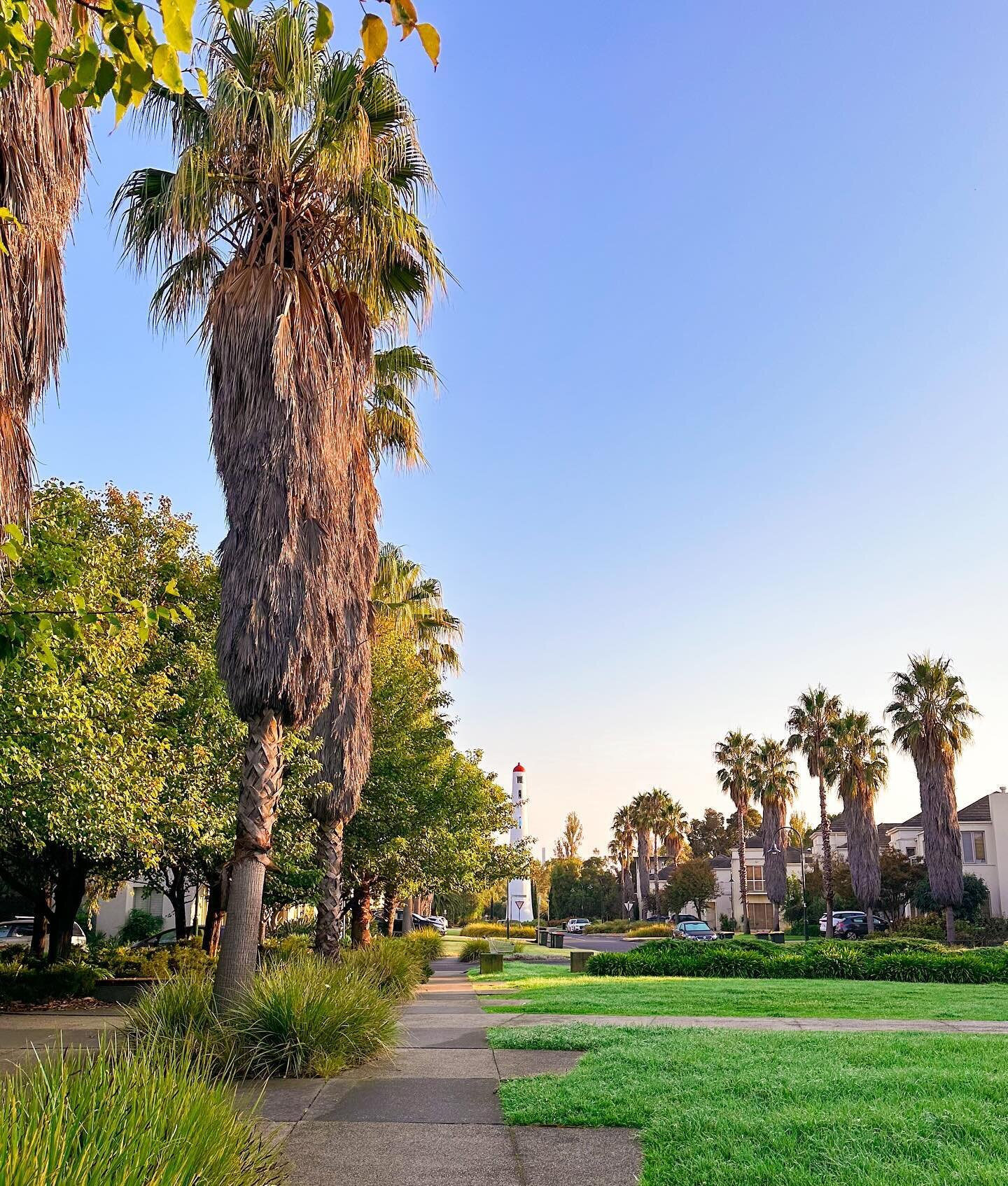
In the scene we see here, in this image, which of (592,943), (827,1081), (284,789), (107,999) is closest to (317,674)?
(827,1081)

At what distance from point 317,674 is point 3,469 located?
21.5 feet

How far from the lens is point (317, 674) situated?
12.3 meters

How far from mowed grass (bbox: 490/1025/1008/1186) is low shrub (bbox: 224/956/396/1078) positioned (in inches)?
74.3

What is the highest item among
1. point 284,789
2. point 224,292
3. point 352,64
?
point 352,64

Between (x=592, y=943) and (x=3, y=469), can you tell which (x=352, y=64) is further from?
(x=592, y=943)

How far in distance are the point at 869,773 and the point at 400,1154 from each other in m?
47.8

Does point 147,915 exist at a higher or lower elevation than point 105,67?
lower

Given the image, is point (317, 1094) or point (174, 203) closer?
point (317, 1094)

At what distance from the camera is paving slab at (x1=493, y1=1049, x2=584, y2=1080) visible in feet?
31.3

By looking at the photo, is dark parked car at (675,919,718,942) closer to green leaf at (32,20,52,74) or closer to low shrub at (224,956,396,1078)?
low shrub at (224,956,396,1078)

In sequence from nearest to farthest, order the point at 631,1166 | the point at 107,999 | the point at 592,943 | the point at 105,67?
the point at 105,67 < the point at 631,1166 < the point at 107,999 < the point at 592,943

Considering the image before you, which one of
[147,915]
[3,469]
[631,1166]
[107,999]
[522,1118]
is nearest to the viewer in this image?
[3,469]

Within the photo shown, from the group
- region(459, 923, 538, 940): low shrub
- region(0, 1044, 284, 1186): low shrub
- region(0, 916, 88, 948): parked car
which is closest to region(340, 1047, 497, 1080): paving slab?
region(0, 1044, 284, 1186): low shrub

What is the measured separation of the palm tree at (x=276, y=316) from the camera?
12.0 m
